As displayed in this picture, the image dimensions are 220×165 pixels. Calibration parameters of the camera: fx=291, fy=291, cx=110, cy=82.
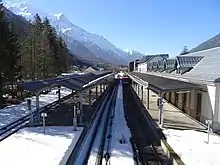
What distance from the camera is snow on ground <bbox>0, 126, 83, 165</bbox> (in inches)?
406

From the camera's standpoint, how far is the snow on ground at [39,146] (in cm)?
1031

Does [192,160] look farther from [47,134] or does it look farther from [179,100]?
[179,100]

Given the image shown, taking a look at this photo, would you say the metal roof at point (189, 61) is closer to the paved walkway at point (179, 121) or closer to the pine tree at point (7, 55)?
the paved walkway at point (179, 121)

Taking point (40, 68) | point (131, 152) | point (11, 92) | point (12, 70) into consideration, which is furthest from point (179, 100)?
point (40, 68)

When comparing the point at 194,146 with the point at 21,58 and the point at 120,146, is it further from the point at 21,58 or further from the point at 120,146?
→ the point at 21,58

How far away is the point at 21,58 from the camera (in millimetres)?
36938

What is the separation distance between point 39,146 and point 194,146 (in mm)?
6519

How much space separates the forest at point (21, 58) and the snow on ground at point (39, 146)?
461 inches

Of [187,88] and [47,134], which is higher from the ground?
[187,88]

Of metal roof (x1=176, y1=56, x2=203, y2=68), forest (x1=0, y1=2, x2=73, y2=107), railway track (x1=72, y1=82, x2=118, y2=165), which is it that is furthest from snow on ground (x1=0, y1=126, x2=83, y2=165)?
metal roof (x1=176, y1=56, x2=203, y2=68)

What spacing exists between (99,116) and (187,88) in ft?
24.8

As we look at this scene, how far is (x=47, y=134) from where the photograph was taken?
14383mm

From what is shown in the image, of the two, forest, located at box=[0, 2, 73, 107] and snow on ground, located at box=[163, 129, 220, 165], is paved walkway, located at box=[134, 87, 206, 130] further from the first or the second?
forest, located at box=[0, 2, 73, 107]

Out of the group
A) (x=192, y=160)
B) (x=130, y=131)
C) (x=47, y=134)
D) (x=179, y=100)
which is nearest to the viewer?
(x=192, y=160)
